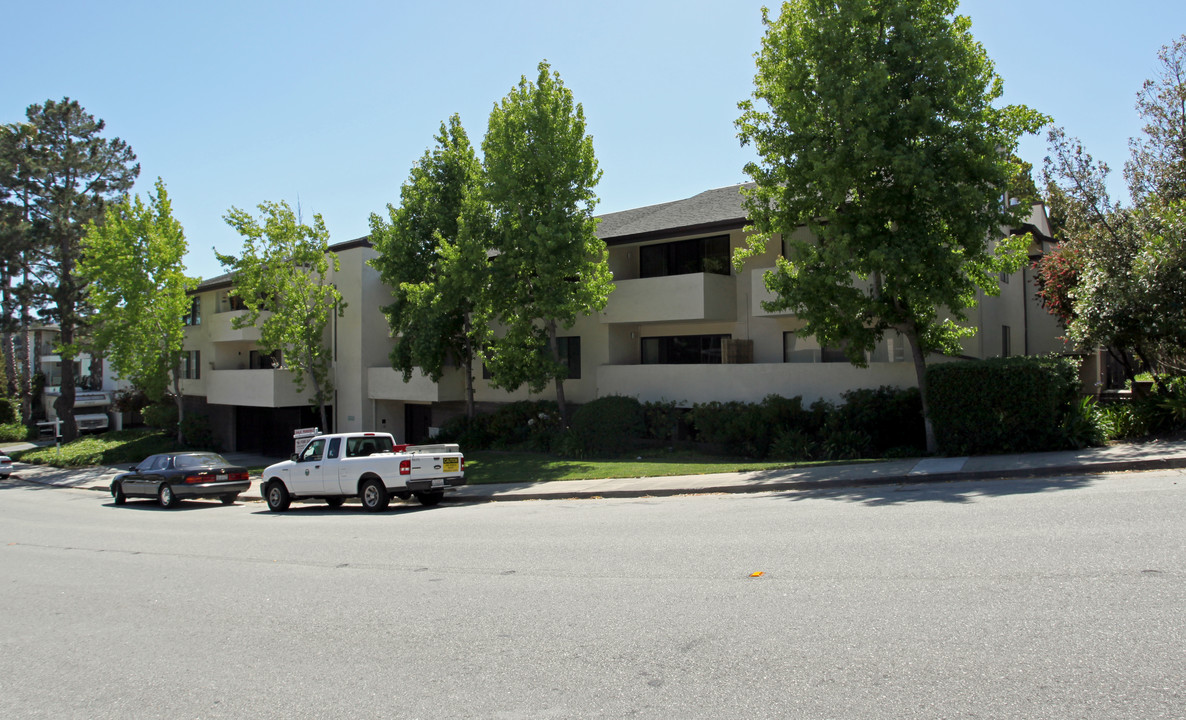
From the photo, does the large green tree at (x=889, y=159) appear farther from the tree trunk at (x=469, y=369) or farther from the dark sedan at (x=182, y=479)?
the dark sedan at (x=182, y=479)

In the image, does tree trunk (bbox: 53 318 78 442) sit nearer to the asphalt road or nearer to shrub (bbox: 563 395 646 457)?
shrub (bbox: 563 395 646 457)

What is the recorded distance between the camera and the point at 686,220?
902 inches

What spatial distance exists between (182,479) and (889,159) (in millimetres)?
18056

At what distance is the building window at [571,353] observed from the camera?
25.4 metres

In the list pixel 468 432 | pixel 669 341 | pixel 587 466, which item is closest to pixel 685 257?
pixel 669 341

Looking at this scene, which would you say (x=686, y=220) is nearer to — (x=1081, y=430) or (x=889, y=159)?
(x=889, y=159)

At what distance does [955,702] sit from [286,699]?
3951 mm

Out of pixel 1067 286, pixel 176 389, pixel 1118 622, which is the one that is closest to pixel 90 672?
pixel 1118 622

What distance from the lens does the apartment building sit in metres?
20.8

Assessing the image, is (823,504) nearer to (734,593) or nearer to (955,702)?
(734,593)

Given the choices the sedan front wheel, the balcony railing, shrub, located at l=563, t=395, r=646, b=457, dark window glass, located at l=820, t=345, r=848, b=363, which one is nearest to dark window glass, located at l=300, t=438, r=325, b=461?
the sedan front wheel

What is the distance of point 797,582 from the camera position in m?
7.11

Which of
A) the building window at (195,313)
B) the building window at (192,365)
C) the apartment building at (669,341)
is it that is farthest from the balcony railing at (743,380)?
the building window at (195,313)

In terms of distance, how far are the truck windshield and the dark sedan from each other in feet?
19.3
